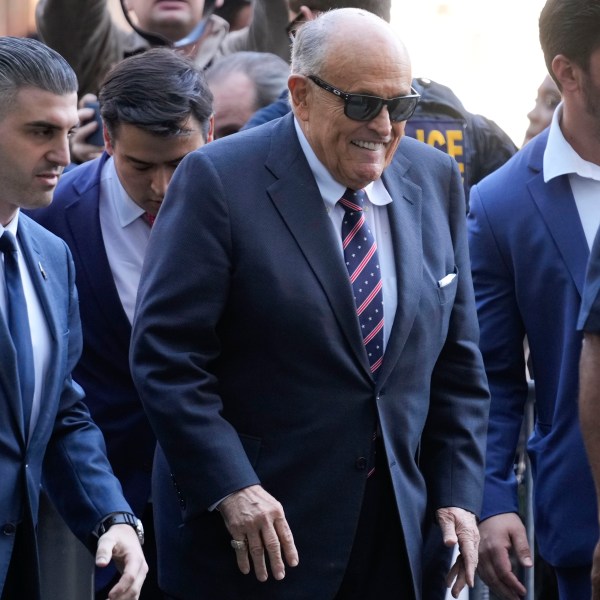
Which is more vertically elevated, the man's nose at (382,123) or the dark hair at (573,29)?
the dark hair at (573,29)

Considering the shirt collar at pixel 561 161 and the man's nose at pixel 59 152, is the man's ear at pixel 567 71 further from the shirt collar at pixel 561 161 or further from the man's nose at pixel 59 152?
the man's nose at pixel 59 152

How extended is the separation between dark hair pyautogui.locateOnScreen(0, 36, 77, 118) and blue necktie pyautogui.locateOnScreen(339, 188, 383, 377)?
0.84 m

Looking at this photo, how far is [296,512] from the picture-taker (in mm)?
3684

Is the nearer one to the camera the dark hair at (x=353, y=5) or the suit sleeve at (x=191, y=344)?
the suit sleeve at (x=191, y=344)

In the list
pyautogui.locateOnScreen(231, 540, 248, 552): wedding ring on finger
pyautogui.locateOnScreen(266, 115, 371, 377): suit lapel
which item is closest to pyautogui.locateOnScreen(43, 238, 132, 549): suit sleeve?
pyautogui.locateOnScreen(231, 540, 248, 552): wedding ring on finger

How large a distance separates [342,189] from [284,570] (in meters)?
1.01

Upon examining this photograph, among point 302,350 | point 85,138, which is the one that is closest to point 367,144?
point 302,350

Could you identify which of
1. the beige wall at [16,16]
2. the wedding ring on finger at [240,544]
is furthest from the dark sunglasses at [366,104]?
the beige wall at [16,16]

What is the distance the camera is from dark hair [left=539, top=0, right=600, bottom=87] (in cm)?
402

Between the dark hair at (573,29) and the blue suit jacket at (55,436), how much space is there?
1.54m

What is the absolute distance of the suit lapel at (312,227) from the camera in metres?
3.62

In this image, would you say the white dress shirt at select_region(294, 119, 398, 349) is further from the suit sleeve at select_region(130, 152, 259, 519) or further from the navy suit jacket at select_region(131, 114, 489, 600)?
the suit sleeve at select_region(130, 152, 259, 519)

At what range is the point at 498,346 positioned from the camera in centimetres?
427

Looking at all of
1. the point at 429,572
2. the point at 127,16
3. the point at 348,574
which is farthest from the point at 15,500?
the point at 127,16
